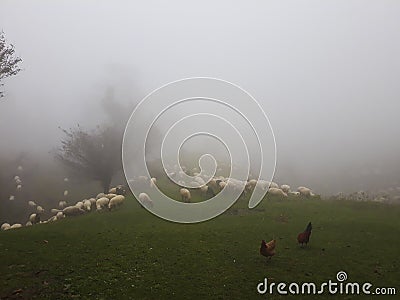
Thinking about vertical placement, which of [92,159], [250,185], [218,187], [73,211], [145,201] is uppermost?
[92,159]

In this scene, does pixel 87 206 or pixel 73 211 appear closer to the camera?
pixel 73 211

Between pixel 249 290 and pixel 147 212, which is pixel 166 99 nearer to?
pixel 147 212

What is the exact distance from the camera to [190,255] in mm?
17875

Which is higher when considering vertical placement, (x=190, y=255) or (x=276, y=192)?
(x=276, y=192)

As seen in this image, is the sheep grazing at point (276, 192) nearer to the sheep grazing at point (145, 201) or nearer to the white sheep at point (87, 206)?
the sheep grazing at point (145, 201)

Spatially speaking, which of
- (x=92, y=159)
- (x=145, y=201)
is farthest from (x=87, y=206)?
(x=92, y=159)

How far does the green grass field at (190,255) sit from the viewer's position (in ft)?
46.3

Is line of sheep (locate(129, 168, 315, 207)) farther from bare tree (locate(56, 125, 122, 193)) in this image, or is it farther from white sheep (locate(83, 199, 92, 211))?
bare tree (locate(56, 125, 122, 193))

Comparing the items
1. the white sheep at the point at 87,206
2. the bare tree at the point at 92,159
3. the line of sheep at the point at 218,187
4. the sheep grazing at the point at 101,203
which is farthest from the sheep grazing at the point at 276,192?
the bare tree at the point at 92,159

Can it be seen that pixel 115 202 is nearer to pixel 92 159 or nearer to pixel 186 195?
pixel 186 195

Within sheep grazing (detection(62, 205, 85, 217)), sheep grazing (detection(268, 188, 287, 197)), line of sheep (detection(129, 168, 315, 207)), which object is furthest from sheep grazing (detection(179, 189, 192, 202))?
sheep grazing (detection(62, 205, 85, 217))

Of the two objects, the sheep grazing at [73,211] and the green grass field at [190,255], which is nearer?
the green grass field at [190,255]

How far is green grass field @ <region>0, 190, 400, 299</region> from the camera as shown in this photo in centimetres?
1411

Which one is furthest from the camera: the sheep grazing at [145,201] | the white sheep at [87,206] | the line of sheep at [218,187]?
the line of sheep at [218,187]
